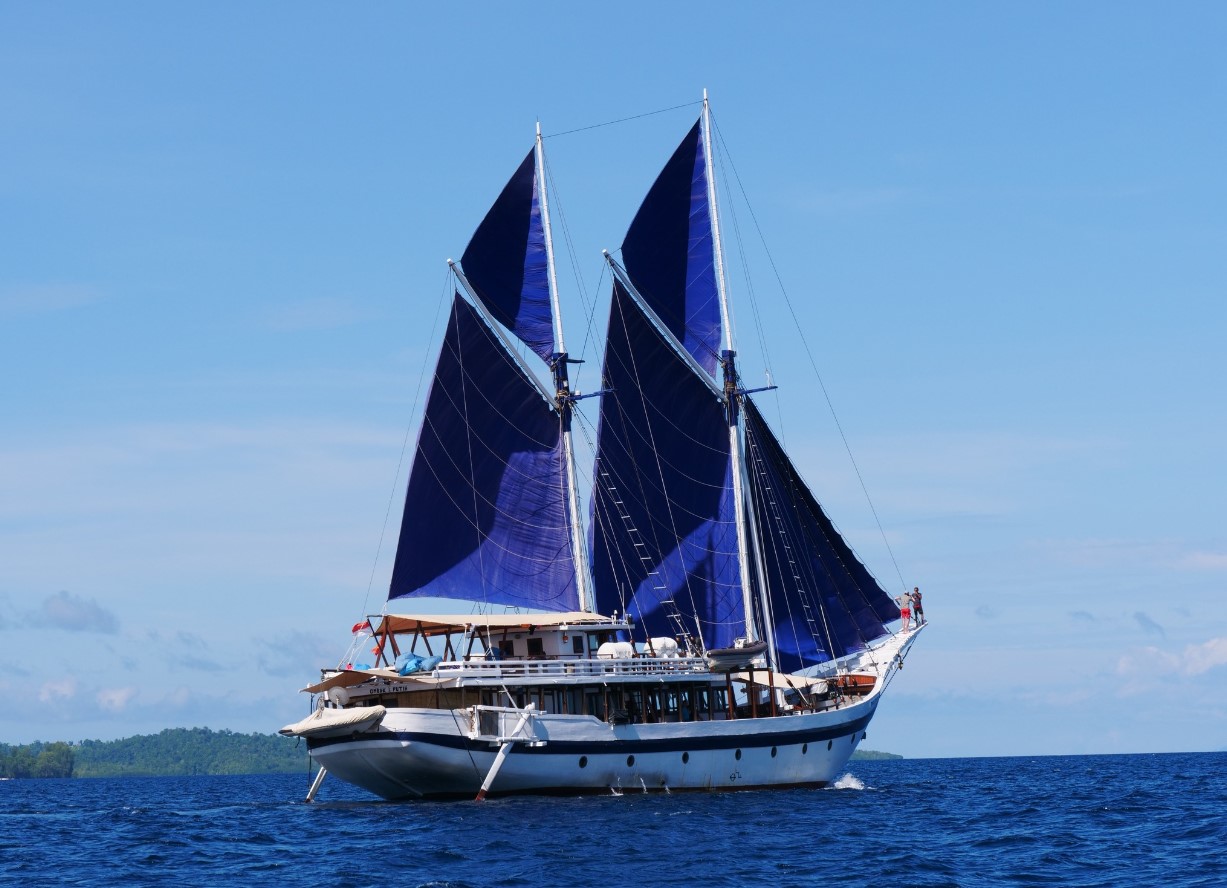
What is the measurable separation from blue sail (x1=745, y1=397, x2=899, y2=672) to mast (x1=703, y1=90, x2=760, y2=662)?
3.92ft

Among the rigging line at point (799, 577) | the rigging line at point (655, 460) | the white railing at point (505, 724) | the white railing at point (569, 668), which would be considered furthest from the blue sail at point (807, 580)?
the white railing at point (505, 724)

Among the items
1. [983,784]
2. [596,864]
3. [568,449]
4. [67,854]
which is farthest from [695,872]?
[983,784]

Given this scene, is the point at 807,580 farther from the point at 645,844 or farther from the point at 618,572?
the point at 645,844

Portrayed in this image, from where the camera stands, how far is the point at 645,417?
78312 millimetres

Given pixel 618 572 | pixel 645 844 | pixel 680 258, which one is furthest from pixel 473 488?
pixel 645 844

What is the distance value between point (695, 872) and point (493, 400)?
1291 inches

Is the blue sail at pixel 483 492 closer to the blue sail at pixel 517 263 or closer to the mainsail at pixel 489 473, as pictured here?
the mainsail at pixel 489 473

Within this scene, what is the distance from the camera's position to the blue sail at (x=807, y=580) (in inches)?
3078

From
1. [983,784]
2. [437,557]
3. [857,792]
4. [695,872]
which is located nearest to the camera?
[695,872]

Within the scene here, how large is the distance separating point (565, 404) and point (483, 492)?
6.18 m

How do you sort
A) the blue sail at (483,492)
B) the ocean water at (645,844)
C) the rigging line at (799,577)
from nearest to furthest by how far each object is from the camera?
the ocean water at (645,844) → the blue sail at (483,492) → the rigging line at (799,577)

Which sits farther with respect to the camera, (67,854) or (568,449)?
(568,449)

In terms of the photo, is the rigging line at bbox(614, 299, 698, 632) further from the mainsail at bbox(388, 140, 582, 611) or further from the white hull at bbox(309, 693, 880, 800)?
the white hull at bbox(309, 693, 880, 800)

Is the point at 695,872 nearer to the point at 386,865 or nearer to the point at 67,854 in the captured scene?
the point at 386,865
